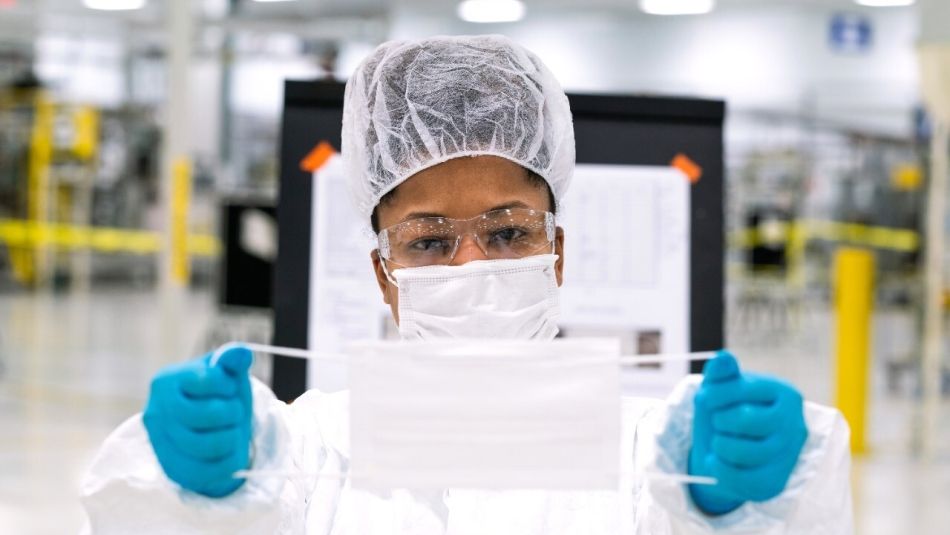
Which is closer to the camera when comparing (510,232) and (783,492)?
(783,492)

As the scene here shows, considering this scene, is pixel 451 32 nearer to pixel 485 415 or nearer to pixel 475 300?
pixel 475 300

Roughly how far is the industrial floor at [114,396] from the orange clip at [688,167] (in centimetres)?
272

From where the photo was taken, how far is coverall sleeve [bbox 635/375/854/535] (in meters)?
1.09

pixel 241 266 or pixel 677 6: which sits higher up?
pixel 677 6

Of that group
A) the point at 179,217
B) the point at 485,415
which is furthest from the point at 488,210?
the point at 179,217

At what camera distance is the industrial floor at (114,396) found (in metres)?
4.46

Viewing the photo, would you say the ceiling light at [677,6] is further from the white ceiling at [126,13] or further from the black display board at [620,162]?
the black display board at [620,162]

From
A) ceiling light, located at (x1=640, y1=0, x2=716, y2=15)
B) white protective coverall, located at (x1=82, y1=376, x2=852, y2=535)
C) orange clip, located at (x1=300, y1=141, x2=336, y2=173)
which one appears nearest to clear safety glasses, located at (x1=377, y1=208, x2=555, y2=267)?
white protective coverall, located at (x1=82, y1=376, x2=852, y2=535)

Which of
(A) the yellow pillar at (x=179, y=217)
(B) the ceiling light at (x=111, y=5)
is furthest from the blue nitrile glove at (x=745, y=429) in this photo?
(B) the ceiling light at (x=111, y=5)

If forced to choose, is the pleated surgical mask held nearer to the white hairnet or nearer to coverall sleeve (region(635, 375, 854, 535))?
the white hairnet

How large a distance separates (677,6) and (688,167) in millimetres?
12244

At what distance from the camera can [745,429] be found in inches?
39.0

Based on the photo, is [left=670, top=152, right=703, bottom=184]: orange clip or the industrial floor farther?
the industrial floor

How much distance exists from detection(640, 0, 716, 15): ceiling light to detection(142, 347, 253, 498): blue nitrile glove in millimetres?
13083
